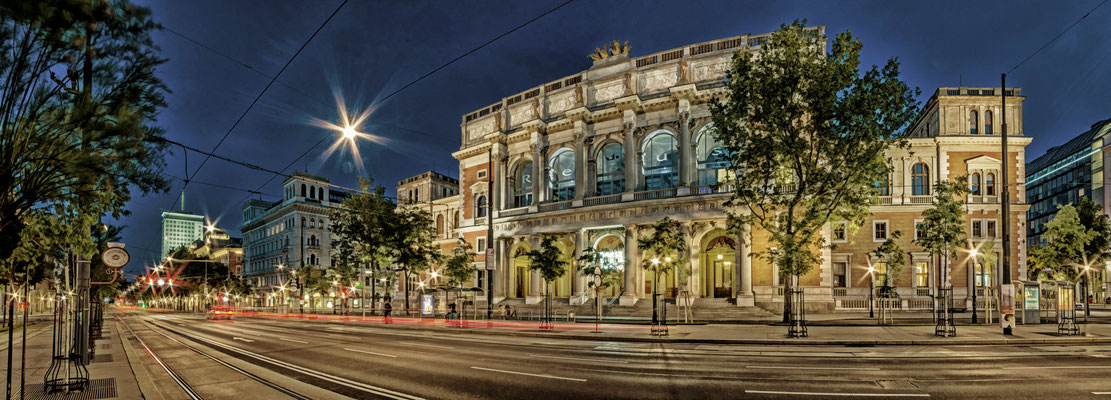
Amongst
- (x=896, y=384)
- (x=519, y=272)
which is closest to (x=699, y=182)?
(x=519, y=272)

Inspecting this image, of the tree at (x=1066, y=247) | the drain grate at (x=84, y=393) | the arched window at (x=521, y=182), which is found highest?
the arched window at (x=521, y=182)

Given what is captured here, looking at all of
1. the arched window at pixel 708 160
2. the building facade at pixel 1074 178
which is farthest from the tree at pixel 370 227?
the building facade at pixel 1074 178

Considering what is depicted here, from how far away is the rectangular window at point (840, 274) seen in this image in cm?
4491

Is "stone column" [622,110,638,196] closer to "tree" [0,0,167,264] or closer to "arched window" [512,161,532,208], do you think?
"arched window" [512,161,532,208]

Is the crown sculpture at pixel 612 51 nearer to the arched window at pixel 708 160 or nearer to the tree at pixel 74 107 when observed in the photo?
the arched window at pixel 708 160

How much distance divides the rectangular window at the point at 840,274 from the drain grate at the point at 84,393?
148ft

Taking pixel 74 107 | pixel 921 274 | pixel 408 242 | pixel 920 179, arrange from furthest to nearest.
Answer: pixel 408 242
pixel 920 179
pixel 921 274
pixel 74 107

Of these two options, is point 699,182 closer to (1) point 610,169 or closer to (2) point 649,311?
(1) point 610,169

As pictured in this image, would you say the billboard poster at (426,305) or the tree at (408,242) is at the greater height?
the tree at (408,242)

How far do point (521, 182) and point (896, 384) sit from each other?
4513 cm

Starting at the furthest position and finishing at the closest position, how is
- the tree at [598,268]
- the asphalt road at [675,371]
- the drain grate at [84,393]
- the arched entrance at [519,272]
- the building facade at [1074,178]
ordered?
1. the building facade at [1074,178]
2. the arched entrance at [519,272]
3. the tree at [598,268]
4. the asphalt road at [675,371]
5. the drain grate at [84,393]

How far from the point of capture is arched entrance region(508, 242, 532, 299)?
53.8m

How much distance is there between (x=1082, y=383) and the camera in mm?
11805

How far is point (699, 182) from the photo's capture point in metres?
44.4
